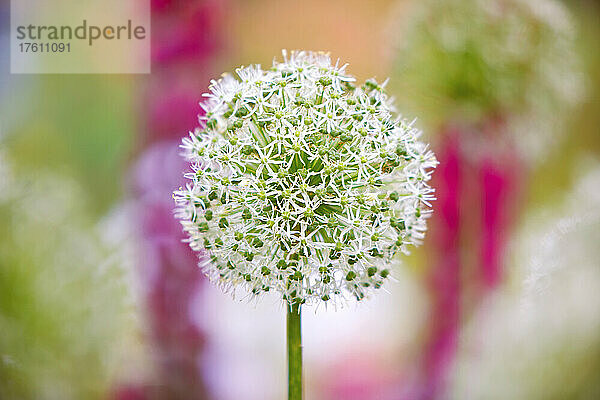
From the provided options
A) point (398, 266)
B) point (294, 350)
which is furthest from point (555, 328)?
point (294, 350)

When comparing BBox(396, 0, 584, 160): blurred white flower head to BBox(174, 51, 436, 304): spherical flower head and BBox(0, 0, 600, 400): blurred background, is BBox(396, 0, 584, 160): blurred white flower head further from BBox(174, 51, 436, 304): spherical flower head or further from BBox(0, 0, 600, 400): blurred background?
BBox(174, 51, 436, 304): spherical flower head

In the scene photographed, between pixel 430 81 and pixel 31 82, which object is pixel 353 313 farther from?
pixel 31 82

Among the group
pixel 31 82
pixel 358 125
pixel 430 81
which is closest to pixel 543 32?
pixel 430 81

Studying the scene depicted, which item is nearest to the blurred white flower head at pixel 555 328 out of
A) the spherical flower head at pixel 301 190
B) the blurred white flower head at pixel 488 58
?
the blurred white flower head at pixel 488 58

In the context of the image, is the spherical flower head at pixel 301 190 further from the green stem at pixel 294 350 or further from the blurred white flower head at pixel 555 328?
the blurred white flower head at pixel 555 328

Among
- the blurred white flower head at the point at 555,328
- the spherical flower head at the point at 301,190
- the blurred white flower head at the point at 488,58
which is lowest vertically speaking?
the blurred white flower head at the point at 555,328

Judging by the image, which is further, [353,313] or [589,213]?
[353,313]
